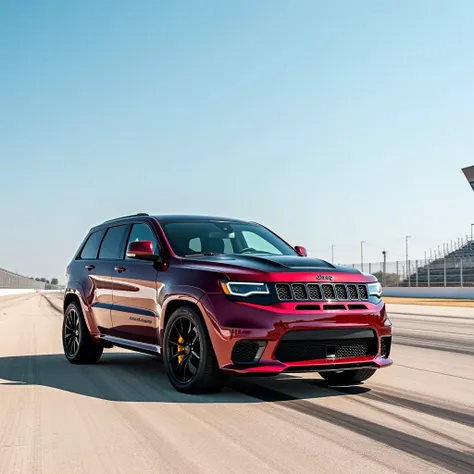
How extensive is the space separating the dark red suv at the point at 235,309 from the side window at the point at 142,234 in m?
0.02

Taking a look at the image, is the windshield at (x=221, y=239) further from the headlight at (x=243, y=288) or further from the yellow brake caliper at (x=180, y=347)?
the headlight at (x=243, y=288)

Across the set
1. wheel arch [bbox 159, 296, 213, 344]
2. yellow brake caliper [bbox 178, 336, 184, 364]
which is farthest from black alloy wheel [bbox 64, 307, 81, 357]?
yellow brake caliper [bbox 178, 336, 184, 364]

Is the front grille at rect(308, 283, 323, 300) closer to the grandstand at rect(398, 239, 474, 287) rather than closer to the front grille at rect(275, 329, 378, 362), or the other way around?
the front grille at rect(275, 329, 378, 362)

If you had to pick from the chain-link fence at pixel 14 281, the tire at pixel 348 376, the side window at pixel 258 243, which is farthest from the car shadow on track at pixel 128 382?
the chain-link fence at pixel 14 281

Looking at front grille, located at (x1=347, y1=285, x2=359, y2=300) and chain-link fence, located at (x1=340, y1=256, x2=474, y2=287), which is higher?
chain-link fence, located at (x1=340, y1=256, x2=474, y2=287)

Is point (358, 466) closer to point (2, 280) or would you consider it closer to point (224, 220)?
point (224, 220)

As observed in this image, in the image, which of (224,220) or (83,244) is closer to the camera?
(224,220)

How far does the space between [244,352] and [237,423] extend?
0.99 m

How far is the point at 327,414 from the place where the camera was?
18.9 feet

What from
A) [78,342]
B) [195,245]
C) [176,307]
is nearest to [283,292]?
[176,307]

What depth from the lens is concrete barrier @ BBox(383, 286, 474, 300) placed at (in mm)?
45344

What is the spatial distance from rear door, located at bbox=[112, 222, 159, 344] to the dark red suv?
11 millimetres

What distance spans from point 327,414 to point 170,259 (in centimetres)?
250

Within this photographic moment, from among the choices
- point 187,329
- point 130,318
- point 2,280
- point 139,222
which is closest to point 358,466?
point 187,329
